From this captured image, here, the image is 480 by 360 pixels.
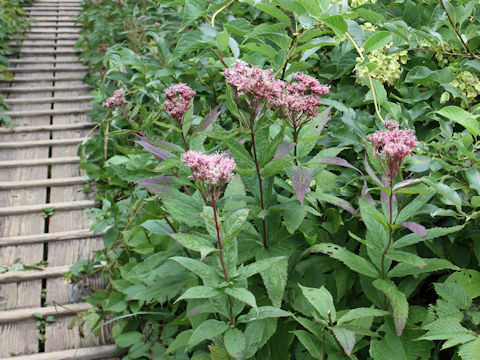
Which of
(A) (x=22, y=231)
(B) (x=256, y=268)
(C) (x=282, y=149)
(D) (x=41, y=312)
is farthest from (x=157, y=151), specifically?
(A) (x=22, y=231)

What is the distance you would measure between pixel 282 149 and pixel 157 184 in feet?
1.20

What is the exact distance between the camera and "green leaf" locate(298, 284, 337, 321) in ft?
3.29

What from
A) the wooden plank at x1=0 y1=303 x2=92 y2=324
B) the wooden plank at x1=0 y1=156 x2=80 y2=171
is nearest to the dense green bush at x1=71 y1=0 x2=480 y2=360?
the wooden plank at x1=0 y1=303 x2=92 y2=324

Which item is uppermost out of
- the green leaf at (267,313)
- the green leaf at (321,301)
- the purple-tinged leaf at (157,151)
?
the purple-tinged leaf at (157,151)

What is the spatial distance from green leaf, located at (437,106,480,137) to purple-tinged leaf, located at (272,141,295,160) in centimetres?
38

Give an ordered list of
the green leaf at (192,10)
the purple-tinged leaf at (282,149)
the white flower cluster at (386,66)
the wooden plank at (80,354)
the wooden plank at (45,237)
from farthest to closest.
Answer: the wooden plank at (45,237) → the wooden plank at (80,354) → the green leaf at (192,10) → the white flower cluster at (386,66) → the purple-tinged leaf at (282,149)

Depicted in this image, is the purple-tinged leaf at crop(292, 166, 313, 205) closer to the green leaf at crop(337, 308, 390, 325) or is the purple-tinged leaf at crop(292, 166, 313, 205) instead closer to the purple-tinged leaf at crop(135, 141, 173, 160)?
the green leaf at crop(337, 308, 390, 325)

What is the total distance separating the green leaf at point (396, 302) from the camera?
36.9 inches

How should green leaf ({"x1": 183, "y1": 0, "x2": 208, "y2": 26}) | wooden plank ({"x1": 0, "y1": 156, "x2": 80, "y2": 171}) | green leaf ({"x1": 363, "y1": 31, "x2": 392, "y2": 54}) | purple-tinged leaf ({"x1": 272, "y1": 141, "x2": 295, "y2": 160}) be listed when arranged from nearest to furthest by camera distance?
purple-tinged leaf ({"x1": 272, "y1": 141, "x2": 295, "y2": 160}), green leaf ({"x1": 363, "y1": 31, "x2": 392, "y2": 54}), green leaf ({"x1": 183, "y1": 0, "x2": 208, "y2": 26}), wooden plank ({"x1": 0, "y1": 156, "x2": 80, "y2": 171})

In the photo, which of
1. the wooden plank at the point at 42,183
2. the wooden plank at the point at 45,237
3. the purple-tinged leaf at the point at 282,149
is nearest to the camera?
the purple-tinged leaf at the point at 282,149

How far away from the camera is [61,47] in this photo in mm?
5488

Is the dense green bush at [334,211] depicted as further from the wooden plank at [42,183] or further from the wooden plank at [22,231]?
the wooden plank at [42,183]

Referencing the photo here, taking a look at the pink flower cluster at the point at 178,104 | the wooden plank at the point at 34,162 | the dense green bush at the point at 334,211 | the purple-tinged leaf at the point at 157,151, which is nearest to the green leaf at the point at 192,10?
the dense green bush at the point at 334,211

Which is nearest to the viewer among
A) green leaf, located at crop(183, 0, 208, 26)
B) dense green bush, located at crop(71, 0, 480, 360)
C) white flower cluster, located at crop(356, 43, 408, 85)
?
dense green bush, located at crop(71, 0, 480, 360)
